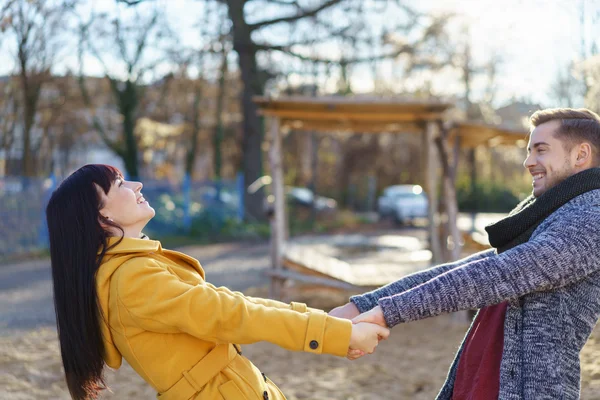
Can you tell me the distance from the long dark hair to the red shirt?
46.1 inches

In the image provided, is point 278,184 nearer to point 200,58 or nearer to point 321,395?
point 321,395

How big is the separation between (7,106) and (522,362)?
1859 centimetres

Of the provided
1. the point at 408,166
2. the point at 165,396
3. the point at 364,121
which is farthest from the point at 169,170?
the point at 165,396

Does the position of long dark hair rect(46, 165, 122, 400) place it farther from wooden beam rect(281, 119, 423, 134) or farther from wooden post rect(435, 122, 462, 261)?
wooden beam rect(281, 119, 423, 134)

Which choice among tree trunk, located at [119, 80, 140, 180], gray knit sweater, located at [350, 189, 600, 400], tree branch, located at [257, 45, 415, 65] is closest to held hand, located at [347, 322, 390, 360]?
gray knit sweater, located at [350, 189, 600, 400]

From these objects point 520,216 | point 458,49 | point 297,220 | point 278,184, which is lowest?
point 297,220

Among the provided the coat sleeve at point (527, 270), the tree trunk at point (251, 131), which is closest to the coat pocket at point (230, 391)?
the coat sleeve at point (527, 270)

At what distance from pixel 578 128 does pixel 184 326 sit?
53.8 inches

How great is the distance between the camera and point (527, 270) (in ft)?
6.06

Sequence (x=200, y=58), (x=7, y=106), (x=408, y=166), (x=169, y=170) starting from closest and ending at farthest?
1. (x=7, y=106)
2. (x=200, y=58)
3. (x=408, y=166)
4. (x=169, y=170)

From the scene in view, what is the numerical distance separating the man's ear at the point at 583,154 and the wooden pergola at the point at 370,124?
19.2 ft

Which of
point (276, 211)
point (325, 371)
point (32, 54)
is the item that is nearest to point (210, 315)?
point (325, 371)

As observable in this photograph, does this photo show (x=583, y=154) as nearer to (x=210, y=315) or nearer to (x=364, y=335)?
(x=364, y=335)

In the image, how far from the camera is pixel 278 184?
8531mm
